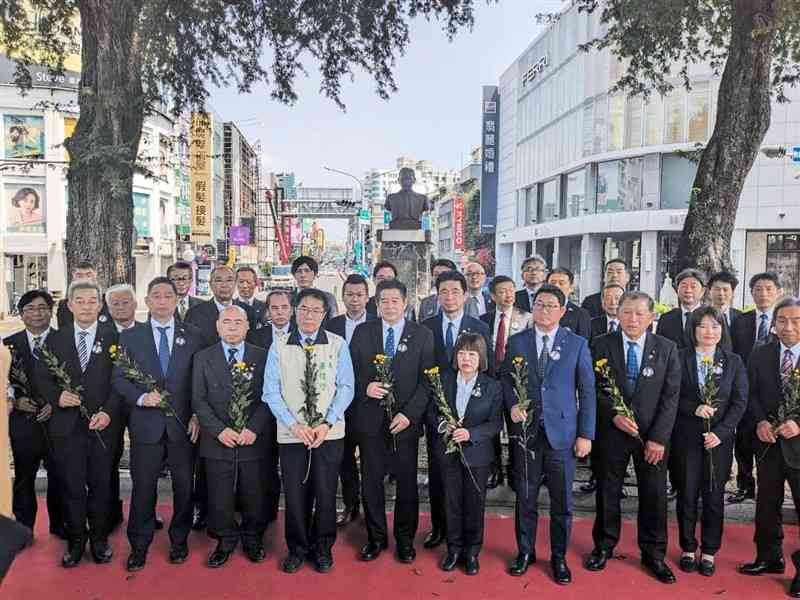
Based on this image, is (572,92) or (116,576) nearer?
(116,576)

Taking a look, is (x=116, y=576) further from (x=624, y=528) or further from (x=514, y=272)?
(x=514, y=272)

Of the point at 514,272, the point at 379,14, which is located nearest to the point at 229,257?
the point at 514,272

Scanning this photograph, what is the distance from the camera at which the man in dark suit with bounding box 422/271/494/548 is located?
14.2 ft

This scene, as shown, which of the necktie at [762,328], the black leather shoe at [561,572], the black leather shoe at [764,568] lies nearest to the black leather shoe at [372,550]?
the black leather shoe at [561,572]

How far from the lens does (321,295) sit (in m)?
4.21

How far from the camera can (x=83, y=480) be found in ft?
13.4

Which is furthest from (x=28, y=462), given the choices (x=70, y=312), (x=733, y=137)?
(x=733, y=137)

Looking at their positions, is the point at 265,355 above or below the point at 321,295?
below

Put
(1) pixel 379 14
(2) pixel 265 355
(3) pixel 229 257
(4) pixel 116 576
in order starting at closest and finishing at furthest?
(4) pixel 116 576 → (2) pixel 265 355 → (1) pixel 379 14 → (3) pixel 229 257

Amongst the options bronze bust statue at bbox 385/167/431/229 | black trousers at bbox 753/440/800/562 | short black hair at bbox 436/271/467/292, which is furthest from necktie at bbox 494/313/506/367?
bronze bust statue at bbox 385/167/431/229

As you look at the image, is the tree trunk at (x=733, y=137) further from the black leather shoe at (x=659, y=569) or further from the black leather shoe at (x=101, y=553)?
the black leather shoe at (x=101, y=553)

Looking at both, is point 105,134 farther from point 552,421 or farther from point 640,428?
point 640,428

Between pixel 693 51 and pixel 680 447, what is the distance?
688 cm

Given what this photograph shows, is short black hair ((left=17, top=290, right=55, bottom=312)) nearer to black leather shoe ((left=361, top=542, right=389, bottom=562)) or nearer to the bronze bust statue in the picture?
black leather shoe ((left=361, top=542, right=389, bottom=562))
